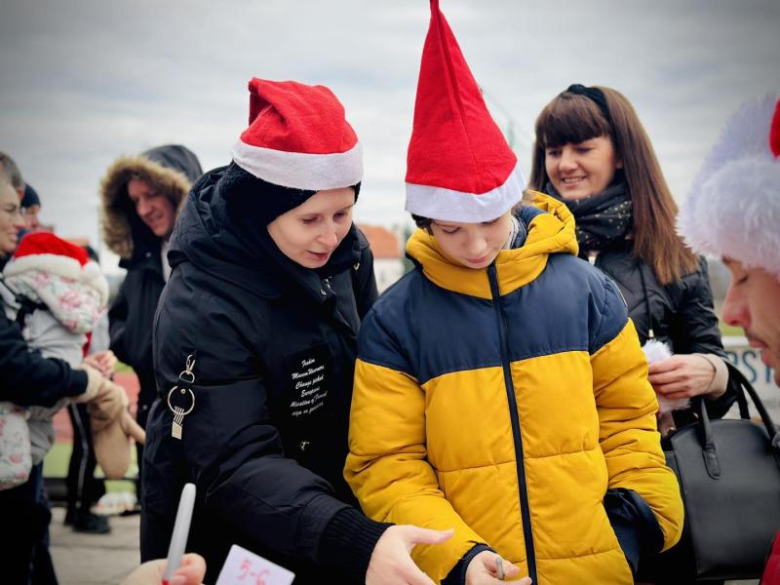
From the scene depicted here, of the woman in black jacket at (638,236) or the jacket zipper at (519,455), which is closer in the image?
the jacket zipper at (519,455)

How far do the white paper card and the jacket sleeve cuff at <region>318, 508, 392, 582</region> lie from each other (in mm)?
154

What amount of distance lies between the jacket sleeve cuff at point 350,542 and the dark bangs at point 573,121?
1.47m

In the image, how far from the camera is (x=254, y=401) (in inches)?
60.3

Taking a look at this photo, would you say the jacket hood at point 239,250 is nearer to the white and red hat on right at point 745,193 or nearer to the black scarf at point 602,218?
the white and red hat on right at point 745,193

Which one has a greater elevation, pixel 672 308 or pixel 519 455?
pixel 672 308

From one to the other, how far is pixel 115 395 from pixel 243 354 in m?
1.74

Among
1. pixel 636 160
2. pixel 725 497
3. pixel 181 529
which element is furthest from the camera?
pixel 636 160

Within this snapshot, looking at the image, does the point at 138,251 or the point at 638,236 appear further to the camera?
the point at 138,251

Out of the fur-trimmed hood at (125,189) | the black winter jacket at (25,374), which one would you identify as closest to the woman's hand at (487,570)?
the black winter jacket at (25,374)

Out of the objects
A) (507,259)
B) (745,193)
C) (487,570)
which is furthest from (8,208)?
(745,193)

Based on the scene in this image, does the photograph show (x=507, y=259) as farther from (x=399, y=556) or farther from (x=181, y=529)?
(x=181, y=529)

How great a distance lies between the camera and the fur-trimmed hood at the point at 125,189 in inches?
131

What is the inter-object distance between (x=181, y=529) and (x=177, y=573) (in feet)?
0.62

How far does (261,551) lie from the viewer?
1650 millimetres
